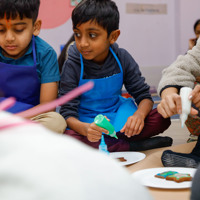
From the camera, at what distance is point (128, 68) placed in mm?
1627

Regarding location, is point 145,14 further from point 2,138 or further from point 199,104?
point 2,138

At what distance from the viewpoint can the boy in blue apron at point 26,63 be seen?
138 cm

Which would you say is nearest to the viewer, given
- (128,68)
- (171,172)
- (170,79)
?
(171,172)

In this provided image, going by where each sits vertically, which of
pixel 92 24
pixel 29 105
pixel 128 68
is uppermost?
pixel 92 24

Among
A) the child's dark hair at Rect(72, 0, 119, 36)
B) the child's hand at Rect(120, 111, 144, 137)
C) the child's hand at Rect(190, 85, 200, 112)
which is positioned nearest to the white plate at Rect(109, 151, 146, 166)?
the child's hand at Rect(120, 111, 144, 137)

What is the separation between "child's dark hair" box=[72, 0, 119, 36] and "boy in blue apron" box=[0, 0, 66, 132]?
0.18 meters

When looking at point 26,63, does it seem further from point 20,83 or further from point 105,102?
point 105,102

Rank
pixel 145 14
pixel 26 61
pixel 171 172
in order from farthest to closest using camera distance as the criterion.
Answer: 1. pixel 145 14
2. pixel 26 61
3. pixel 171 172

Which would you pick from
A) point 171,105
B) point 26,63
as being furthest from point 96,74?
point 171,105

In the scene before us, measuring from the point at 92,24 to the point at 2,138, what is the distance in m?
1.25

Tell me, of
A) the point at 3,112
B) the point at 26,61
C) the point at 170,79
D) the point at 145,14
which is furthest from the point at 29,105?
the point at 145,14

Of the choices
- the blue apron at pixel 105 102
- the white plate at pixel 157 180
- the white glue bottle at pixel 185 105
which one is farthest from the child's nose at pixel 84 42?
the white plate at pixel 157 180

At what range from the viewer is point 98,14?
150 centimetres

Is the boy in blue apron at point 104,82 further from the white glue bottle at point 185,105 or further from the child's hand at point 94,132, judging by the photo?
the white glue bottle at point 185,105
